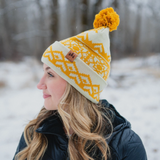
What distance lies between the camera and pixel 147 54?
17984mm

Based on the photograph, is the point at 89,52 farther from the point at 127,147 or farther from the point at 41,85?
the point at 127,147

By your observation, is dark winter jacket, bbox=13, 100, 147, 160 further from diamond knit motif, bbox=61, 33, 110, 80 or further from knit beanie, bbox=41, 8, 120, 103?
diamond knit motif, bbox=61, 33, 110, 80

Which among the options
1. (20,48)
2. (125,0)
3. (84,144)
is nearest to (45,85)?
(84,144)

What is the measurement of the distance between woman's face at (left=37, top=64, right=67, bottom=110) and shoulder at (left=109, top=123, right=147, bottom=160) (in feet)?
2.12

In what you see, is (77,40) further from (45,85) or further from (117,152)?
(117,152)

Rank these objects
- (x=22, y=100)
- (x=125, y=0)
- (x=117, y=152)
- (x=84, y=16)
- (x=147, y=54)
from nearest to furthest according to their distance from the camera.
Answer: (x=117, y=152)
(x=22, y=100)
(x=84, y=16)
(x=125, y=0)
(x=147, y=54)

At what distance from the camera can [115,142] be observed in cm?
124

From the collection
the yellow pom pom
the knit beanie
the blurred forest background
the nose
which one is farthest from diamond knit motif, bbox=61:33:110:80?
the blurred forest background

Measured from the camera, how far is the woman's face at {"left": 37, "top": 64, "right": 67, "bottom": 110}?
4.11ft

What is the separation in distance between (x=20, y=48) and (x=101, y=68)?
16.5m

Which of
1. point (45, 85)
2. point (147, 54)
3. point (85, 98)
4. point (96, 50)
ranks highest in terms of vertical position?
point (96, 50)

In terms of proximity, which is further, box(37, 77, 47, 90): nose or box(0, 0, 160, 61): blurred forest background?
box(0, 0, 160, 61): blurred forest background

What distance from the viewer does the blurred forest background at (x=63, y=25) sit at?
7.54 metres

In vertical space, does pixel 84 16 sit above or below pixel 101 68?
above
